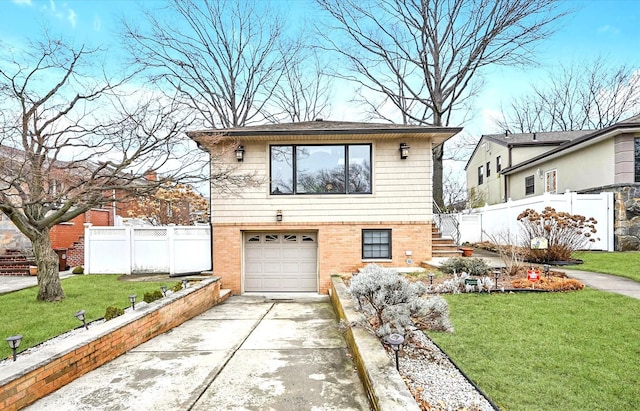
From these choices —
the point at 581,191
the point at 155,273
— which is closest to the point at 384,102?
the point at 581,191

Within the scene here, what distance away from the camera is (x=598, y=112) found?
26078mm

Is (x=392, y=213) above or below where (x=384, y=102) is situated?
below

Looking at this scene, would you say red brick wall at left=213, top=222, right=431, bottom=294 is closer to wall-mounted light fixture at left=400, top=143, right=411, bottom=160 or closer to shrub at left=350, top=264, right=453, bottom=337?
wall-mounted light fixture at left=400, top=143, right=411, bottom=160

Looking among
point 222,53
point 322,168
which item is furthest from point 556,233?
point 222,53

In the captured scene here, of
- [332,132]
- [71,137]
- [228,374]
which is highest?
[332,132]

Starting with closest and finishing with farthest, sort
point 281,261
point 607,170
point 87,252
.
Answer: point 281,261, point 87,252, point 607,170

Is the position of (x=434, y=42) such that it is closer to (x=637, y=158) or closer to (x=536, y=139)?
(x=536, y=139)

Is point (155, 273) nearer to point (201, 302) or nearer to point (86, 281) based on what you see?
point (86, 281)

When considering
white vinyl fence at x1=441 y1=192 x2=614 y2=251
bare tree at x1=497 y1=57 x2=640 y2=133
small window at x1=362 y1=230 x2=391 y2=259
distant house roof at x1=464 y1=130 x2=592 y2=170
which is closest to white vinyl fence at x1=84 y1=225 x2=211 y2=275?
small window at x1=362 y1=230 x2=391 y2=259

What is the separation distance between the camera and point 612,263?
9555 millimetres

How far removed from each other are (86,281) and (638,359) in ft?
38.2

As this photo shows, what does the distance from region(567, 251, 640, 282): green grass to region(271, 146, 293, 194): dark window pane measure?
25.7ft

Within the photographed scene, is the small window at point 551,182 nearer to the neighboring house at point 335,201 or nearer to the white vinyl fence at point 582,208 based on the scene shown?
the white vinyl fence at point 582,208

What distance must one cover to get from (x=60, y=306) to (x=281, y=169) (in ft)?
19.2
